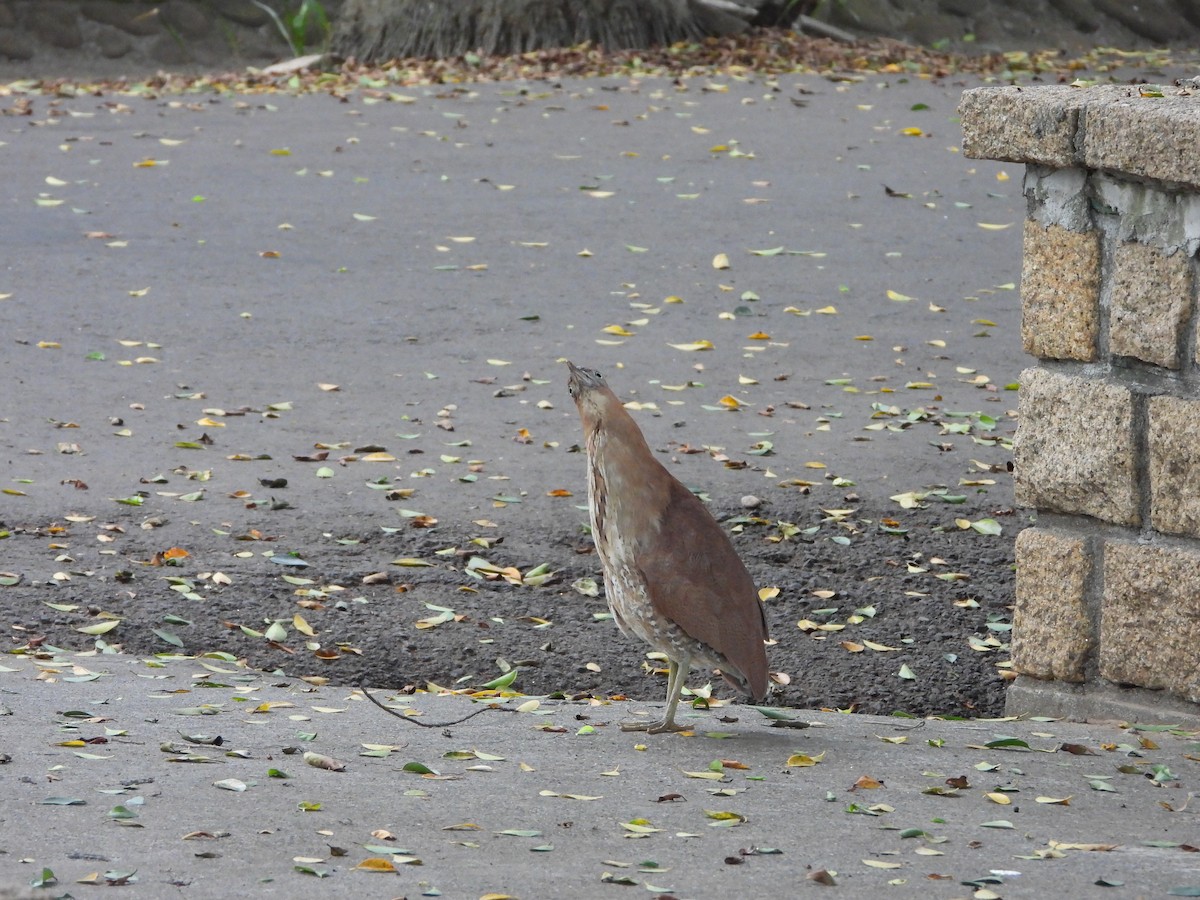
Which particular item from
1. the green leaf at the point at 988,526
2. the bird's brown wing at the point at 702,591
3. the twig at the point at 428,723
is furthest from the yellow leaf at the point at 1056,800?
the green leaf at the point at 988,526

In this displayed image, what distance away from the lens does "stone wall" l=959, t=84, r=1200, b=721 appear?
14.5 ft

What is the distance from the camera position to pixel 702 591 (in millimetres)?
4379

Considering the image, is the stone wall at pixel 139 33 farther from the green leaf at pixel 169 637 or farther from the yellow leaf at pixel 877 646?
the yellow leaf at pixel 877 646

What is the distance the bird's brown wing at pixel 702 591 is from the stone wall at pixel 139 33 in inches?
587

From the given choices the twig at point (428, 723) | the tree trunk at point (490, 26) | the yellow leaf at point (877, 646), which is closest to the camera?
the twig at point (428, 723)

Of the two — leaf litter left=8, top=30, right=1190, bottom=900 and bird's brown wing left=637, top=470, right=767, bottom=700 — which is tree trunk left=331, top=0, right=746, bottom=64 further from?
bird's brown wing left=637, top=470, right=767, bottom=700

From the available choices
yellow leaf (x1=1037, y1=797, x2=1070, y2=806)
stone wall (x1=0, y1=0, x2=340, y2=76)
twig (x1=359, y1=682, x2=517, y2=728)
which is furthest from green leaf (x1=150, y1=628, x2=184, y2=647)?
stone wall (x1=0, y1=0, x2=340, y2=76)

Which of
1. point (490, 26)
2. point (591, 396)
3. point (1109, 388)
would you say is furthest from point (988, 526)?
point (490, 26)

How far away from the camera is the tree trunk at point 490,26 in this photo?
1583cm

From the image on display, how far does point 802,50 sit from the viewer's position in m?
16.3

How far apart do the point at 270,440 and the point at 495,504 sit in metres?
1.28

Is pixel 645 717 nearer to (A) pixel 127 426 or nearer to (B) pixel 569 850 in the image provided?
(B) pixel 569 850

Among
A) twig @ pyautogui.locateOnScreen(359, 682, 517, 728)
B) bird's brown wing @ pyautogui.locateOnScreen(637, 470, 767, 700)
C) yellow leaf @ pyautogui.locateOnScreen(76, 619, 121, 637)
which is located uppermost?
bird's brown wing @ pyautogui.locateOnScreen(637, 470, 767, 700)

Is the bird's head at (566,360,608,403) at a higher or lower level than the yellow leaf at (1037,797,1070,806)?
higher
